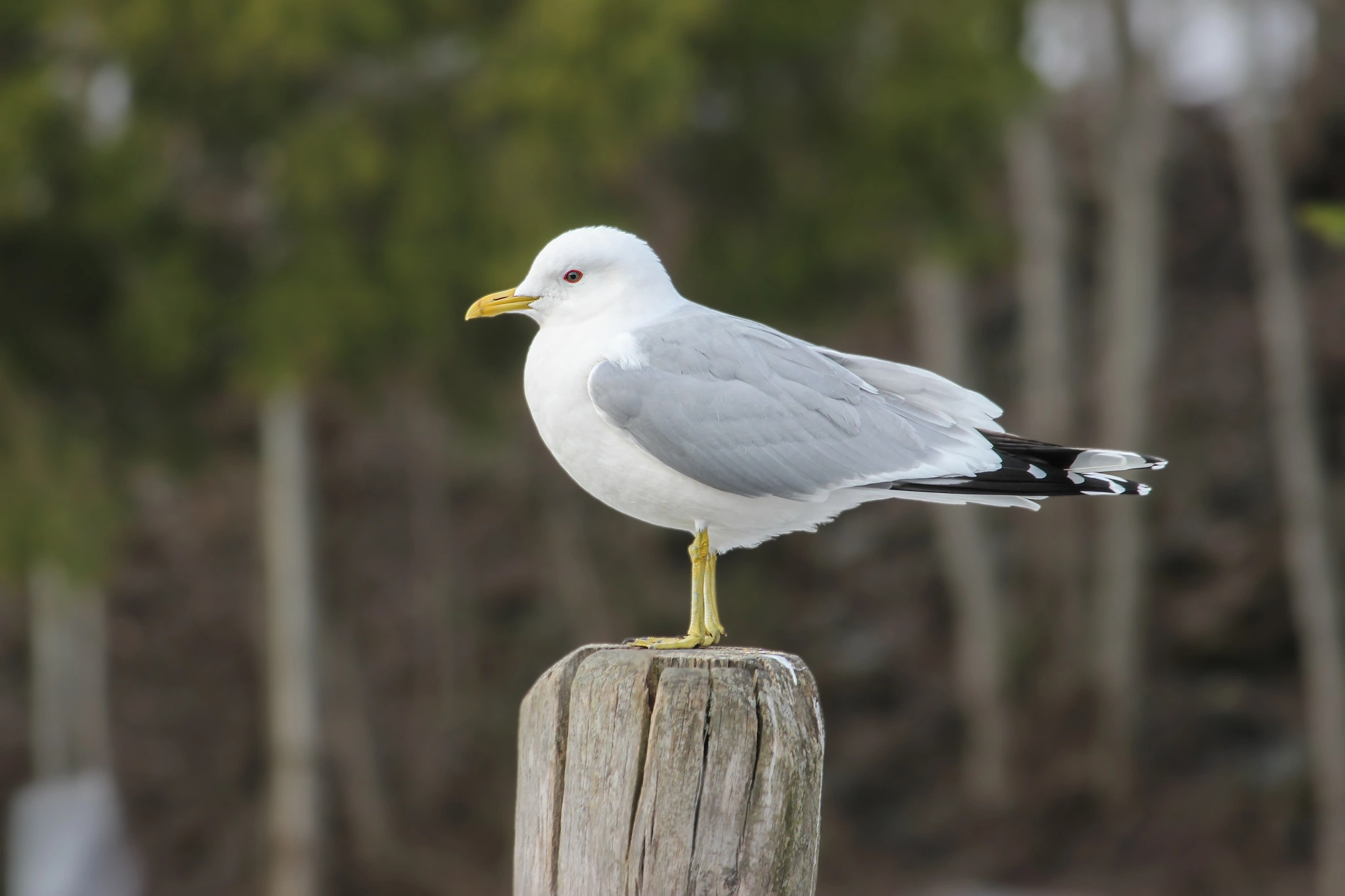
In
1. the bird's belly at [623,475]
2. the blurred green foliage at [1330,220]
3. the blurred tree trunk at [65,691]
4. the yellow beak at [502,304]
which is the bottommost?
the blurred tree trunk at [65,691]

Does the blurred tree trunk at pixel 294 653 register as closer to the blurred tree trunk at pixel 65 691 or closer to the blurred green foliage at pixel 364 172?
the blurred green foliage at pixel 364 172

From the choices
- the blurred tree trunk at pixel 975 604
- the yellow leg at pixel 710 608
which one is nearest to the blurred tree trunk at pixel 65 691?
the blurred tree trunk at pixel 975 604

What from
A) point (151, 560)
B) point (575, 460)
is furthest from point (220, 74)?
point (151, 560)

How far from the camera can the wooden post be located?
255 cm

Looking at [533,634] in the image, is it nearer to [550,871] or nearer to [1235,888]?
[1235,888]

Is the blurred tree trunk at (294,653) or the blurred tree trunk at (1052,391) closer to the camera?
the blurred tree trunk at (294,653)

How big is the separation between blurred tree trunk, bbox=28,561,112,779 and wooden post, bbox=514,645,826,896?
7.73 metres

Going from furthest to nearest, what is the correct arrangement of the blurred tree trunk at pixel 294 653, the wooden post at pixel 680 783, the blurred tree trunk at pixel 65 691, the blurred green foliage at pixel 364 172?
1. the blurred tree trunk at pixel 65 691
2. the blurred tree trunk at pixel 294 653
3. the blurred green foliage at pixel 364 172
4. the wooden post at pixel 680 783

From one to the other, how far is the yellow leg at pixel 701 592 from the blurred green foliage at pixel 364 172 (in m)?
3.64

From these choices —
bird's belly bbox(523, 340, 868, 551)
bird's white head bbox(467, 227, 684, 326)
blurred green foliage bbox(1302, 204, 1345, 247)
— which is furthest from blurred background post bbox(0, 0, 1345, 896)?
bird's white head bbox(467, 227, 684, 326)

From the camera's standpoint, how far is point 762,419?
3.19 metres

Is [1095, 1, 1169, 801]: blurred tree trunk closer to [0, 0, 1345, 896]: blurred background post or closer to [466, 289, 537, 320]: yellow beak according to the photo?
[0, 0, 1345, 896]: blurred background post

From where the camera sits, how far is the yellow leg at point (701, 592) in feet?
10.6

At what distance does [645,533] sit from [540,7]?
Result: 27.6 feet
